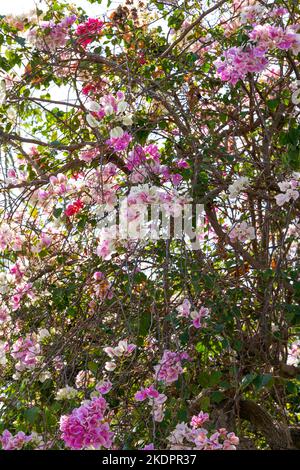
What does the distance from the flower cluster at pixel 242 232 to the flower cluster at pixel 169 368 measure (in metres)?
0.55

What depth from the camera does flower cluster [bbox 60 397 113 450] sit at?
1949mm

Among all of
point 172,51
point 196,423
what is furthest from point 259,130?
point 196,423

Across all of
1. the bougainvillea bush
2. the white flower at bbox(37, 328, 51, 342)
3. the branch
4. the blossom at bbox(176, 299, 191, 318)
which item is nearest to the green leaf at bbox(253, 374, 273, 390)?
the bougainvillea bush

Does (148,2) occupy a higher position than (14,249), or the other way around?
(148,2)

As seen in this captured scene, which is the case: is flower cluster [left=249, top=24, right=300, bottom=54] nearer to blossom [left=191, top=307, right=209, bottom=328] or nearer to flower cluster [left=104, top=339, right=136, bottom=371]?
blossom [left=191, top=307, right=209, bottom=328]

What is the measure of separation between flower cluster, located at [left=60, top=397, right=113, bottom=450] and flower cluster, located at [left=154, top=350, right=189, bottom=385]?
0.26m

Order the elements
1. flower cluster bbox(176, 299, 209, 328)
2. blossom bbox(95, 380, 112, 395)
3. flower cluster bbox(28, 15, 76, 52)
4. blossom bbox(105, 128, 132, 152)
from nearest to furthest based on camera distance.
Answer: blossom bbox(95, 380, 112, 395), flower cluster bbox(176, 299, 209, 328), blossom bbox(105, 128, 132, 152), flower cluster bbox(28, 15, 76, 52)

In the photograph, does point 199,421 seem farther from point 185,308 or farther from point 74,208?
point 74,208

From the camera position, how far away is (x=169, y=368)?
7.24ft

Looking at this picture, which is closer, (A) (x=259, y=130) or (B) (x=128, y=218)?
(B) (x=128, y=218)

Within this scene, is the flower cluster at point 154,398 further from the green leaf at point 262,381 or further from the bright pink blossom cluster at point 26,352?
the bright pink blossom cluster at point 26,352

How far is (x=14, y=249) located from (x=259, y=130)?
957mm
